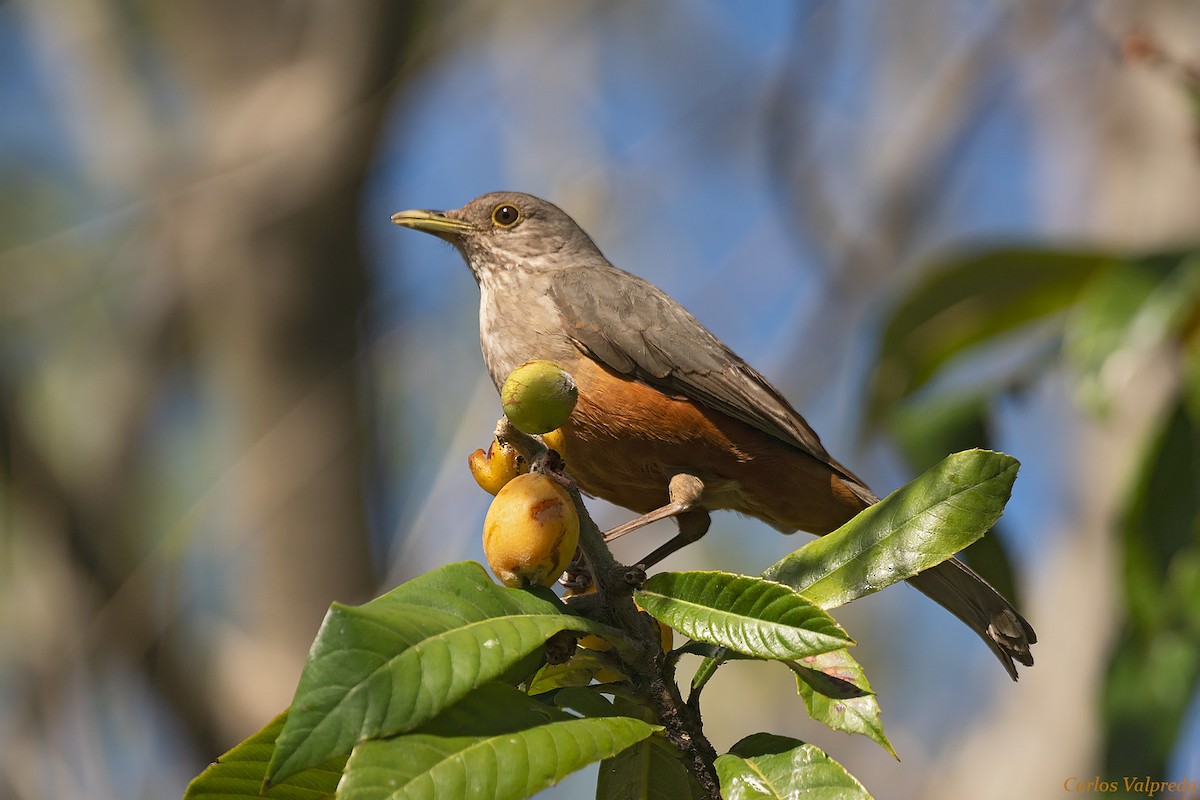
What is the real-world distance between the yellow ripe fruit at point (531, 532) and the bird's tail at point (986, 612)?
1.47 meters

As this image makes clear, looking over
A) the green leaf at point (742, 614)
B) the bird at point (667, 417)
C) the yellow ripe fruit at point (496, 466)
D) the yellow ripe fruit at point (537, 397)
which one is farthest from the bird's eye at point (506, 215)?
the green leaf at point (742, 614)

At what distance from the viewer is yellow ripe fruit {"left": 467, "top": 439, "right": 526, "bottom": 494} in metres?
2.46

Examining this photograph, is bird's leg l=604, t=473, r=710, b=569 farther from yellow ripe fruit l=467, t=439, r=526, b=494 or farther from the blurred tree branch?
the blurred tree branch

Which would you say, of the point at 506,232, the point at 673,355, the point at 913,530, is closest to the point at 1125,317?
the point at 673,355

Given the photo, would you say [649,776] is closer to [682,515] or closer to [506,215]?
[682,515]

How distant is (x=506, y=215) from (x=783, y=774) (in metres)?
3.39

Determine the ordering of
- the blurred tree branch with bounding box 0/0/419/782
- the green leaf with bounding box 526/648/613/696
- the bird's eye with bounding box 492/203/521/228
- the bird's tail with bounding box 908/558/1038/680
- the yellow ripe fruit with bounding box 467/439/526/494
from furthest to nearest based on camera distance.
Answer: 1. the blurred tree branch with bounding box 0/0/419/782
2. the bird's eye with bounding box 492/203/521/228
3. the bird's tail with bounding box 908/558/1038/680
4. the yellow ripe fruit with bounding box 467/439/526/494
5. the green leaf with bounding box 526/648/613/696

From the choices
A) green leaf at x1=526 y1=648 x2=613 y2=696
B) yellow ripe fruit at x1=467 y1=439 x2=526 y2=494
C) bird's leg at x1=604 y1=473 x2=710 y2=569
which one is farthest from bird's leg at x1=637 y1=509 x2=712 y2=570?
green leaf at x1=526 y1=648 x2=613 y2=696

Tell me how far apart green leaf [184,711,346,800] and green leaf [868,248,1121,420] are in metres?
3.80

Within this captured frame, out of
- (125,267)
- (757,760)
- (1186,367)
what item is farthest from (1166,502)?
(125,267)

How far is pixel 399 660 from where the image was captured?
1823 millimetres

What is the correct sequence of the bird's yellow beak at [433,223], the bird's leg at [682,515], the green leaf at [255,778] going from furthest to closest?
the bird's yellow beak at [433,223] → the bird's leg at [682,515] → the green leaf at [255,778]

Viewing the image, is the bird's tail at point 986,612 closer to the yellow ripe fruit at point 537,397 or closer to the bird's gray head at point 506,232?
the yellow ripe fruit at point 537,397

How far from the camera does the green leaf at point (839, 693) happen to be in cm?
206
